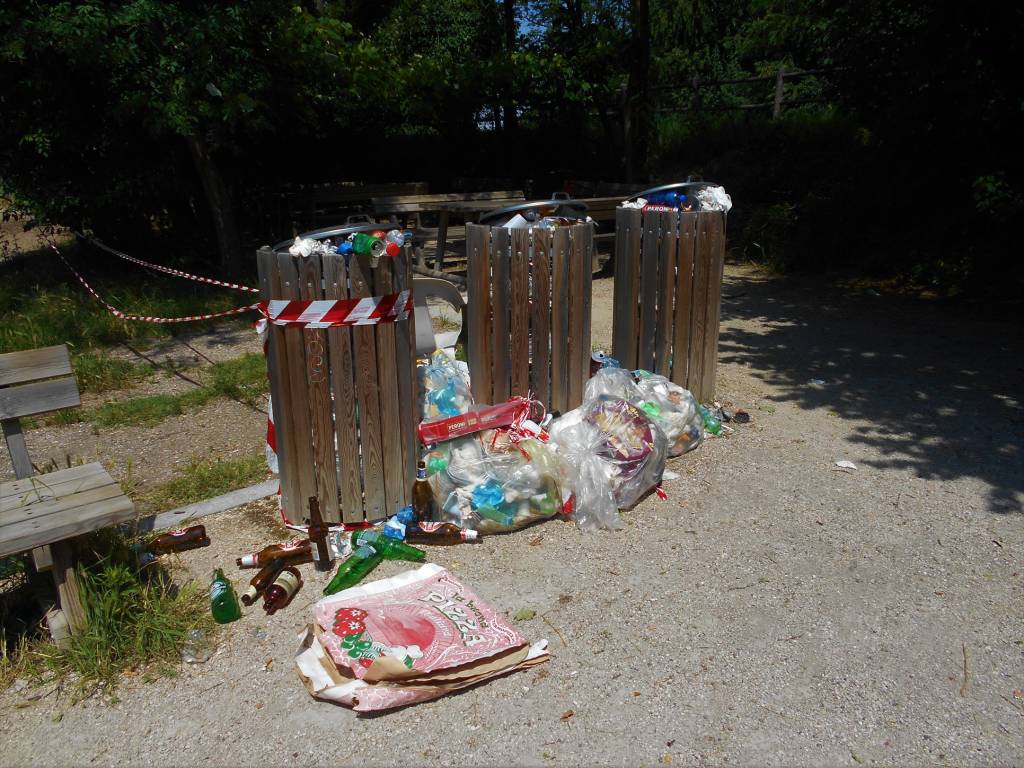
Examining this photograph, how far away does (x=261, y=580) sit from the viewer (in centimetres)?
328

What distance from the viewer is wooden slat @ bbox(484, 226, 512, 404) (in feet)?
14.1

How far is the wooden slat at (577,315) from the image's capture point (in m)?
4.34

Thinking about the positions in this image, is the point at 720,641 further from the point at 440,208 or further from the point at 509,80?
the point at 509,80

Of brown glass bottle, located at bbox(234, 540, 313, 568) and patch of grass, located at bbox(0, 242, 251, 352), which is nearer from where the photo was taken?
brown glass bottle, located at bbox(234, 540, 313, 568)

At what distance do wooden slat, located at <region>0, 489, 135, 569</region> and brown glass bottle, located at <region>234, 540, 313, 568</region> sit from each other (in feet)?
2.24

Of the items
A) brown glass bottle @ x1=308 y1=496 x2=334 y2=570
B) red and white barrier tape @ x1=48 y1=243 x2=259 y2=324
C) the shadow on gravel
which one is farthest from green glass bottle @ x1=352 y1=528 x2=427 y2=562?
the shadow on gravel

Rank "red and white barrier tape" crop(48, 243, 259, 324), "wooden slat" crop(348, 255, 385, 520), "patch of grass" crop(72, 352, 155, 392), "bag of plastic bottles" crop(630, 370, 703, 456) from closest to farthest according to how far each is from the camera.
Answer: "wooden slat" crop(348, 255, 385, 520)
"bag of plastic bottles" crop(630, 370, 703, 456)
"red and white barrier tape" crop(48, 243, 259, 324)
"patch of grass" crop(72, 352, 155, 392)

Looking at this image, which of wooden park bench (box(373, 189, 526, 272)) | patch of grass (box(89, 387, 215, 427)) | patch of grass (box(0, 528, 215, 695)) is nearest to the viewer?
patch of grass (box(0, 528, 215, 695))

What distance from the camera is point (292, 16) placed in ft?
28.3

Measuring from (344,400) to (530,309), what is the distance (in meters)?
1.27

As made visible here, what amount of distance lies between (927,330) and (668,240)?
3564 mm

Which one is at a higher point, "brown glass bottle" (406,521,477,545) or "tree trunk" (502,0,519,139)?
"tree trunk" (502,0,519,139)

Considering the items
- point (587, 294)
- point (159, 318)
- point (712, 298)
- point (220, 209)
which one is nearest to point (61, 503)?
point (587, 294)

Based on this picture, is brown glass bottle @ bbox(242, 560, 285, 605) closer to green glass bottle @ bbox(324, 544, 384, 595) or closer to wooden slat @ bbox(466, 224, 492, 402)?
green glass bottle @ bbox(324, 544, 384, 595)
